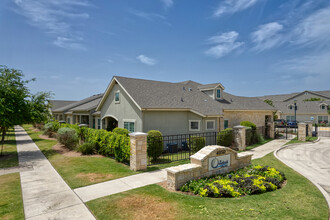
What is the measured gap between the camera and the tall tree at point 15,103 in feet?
41.3

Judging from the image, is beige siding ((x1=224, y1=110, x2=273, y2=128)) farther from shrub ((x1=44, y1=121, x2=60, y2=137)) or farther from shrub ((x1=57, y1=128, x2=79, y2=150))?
shrub ((x1=44, y1=121, x2=60, y2=137))

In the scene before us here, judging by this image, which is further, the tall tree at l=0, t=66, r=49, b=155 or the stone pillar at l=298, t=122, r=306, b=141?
the stone pillar at l=298, t=122, r=306, b=141

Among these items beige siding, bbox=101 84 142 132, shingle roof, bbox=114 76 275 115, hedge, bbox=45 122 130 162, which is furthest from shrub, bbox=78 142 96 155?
shingle roof, bbox=114 76 275 115

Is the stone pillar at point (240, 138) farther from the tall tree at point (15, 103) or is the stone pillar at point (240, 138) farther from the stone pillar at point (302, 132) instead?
the tall tree at point (15, 103)

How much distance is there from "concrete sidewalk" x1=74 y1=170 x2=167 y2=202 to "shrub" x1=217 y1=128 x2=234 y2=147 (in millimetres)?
7522

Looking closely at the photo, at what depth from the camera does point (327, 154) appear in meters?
13.6

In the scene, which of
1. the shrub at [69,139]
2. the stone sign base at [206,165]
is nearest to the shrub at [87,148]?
the shrub at [69,139]

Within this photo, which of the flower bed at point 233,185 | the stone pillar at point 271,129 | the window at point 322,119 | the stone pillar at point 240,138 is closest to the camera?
the flower bed at point 233,185

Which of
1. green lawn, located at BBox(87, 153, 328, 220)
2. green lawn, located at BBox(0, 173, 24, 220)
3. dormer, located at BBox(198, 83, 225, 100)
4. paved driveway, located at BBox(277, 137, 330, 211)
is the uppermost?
dormer, located at BBox(198, 83, 225, 100)

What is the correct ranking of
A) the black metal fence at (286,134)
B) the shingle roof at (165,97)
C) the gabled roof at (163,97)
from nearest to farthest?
the gabled roof at (163,97), the shingle roof at (165,97), the black metal fence at (286,134)

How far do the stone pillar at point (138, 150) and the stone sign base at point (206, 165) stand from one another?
243 cm

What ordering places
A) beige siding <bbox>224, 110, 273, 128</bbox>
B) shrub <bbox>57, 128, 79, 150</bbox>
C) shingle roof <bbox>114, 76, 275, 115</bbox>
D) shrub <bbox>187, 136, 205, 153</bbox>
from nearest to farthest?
shrub <bbox>187, 136, 205, 153</bbox> → shrub <bbox>57, 128, 79, 150</bbox> → shingle roof <bbox>114, 76, 275, 115</bbox> → beige siding <bbox>224, 110, 273, 128</bbox>

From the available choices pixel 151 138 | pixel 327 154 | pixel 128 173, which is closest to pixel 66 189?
pixel 128 173

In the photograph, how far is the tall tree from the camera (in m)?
12.6
